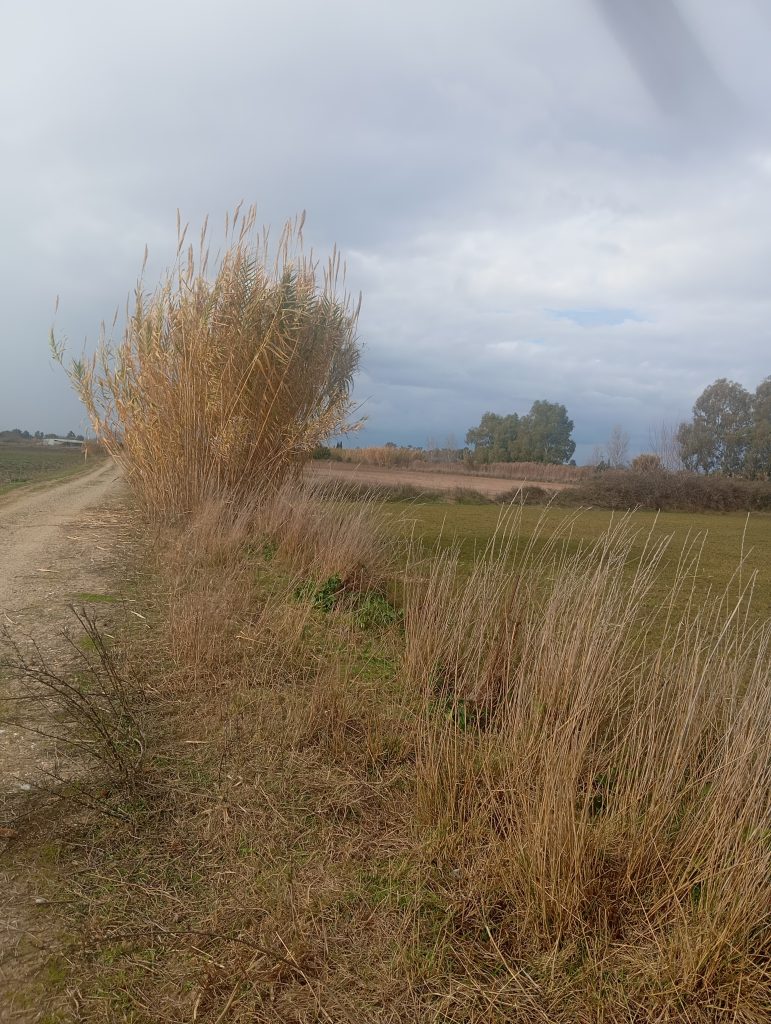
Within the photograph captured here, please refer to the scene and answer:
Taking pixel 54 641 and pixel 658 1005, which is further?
pixel 54 641

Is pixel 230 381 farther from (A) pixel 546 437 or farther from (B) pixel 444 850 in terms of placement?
(A) pixel 546 437

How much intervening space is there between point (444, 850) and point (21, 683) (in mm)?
2672

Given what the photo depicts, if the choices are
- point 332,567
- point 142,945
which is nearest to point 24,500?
point 332,567

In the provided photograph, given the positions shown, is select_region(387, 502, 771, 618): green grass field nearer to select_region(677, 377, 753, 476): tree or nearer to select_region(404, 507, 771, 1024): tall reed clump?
select_region(404, 507, 771, 1024): tall reed clump

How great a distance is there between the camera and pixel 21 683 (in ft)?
13.5

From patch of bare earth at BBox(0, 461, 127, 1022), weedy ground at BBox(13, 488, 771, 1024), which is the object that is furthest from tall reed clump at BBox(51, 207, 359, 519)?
weedy ground at BBox(13, 488, 771, 1024)

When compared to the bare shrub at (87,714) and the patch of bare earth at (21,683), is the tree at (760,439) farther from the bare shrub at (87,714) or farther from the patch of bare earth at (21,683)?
the bare shrub at (87,714)

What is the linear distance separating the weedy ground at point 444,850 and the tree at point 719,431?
4481cm

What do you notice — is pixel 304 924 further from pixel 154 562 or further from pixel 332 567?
pixel 154 562

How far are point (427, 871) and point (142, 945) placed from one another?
97 centimetres

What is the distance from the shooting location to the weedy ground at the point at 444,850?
2061 mm

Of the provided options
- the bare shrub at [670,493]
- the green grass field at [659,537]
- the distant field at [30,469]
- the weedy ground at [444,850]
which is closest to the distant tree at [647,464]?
the bare shrub at [670,493]

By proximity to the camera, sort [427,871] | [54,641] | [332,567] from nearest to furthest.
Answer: [427,871]
[54,641]
[332,567]

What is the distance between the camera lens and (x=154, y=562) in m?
8.01
